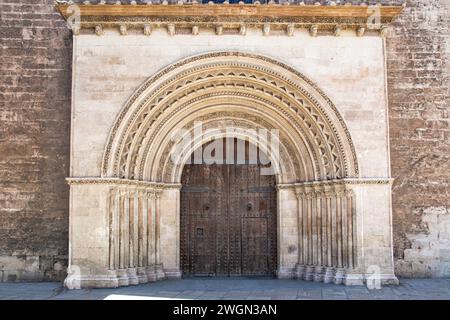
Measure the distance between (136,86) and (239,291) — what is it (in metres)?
4.27

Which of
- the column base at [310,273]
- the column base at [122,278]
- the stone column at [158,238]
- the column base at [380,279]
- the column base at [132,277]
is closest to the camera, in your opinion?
the column base at [380,279]

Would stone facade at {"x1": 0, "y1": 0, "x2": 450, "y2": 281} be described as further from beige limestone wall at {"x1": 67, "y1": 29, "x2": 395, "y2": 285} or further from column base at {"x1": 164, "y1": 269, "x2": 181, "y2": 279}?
column base at {"x1": 164, "y1": 269, "x2": 181, "y2": 279}

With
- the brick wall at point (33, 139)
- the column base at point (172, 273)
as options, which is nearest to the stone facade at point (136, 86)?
the brick wall at point (33, 139)

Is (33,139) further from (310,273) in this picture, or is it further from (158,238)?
(310,273)

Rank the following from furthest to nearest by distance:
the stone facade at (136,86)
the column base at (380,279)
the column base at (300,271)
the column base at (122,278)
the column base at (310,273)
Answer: the column base at (300,271), the column base at (310,273), the stone facade at (136,86), the column base at (122,278), the column base at (380,279)

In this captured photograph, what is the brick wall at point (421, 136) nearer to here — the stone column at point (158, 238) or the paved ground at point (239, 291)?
the paved ground at point (239, 291)

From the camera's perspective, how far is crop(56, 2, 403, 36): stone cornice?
10680 mm

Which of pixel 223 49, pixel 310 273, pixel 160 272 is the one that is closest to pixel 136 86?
pixel 223 49

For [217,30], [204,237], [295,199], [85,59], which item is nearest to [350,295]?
[295,199]

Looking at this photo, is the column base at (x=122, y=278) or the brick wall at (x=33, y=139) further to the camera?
the brick wall at (x=33, y=139)

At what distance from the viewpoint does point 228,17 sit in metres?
10.8

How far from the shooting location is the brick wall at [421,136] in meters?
11.3

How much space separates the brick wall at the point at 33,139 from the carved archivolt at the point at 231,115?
5.32 feet

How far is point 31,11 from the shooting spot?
38.7 ft
